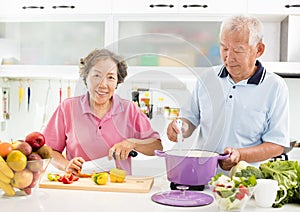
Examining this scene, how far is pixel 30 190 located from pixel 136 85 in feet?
2.03

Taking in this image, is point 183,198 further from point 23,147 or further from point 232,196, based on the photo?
point 23,147

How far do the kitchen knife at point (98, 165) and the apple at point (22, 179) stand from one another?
35 centimetres

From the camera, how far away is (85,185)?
156 cm

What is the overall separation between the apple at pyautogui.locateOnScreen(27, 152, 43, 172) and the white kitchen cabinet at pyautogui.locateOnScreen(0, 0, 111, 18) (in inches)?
72.8

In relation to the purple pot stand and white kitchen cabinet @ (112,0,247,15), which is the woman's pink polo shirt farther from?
white kitchen cabinet @ (112,0,247,15)

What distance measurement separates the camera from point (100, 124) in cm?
188

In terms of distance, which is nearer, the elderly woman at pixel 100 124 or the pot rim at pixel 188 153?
the pot rim at pixel 188 153

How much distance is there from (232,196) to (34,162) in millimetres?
605

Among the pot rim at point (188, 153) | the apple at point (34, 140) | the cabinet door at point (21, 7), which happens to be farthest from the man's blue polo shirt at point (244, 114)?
the cabinet door at point (21, 7)

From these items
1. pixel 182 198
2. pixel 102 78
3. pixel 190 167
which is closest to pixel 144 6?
pixel 102 78

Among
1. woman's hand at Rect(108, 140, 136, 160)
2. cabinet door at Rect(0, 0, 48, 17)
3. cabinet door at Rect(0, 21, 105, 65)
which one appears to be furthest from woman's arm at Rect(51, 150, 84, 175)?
cabinet door at Rect(0, 0, 48, 17)

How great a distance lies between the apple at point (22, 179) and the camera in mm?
1410

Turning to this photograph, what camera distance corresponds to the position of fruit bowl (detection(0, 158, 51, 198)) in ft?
4.55

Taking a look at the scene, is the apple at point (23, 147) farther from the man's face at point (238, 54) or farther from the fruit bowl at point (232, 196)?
the man's face at point (238, 54)
